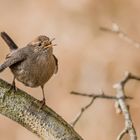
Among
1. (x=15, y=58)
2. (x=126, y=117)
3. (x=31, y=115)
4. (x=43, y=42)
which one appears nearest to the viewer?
(x=31, y=115)

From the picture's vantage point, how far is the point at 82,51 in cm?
747

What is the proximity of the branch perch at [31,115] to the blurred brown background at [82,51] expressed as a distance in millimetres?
Result: 3977

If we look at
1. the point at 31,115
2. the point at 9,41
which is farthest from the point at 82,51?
the point at 31,115

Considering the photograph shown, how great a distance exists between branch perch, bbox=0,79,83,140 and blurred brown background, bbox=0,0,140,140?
398cm

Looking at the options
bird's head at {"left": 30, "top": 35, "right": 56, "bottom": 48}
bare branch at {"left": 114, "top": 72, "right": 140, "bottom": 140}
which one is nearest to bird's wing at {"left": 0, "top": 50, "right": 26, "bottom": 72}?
bird's head at {"left": 30, "top": 35, "right": 56, "bottom": 48}

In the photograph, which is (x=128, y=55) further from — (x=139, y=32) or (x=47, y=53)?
(x=47, y=53)

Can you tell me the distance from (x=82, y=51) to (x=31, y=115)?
5.01 metres

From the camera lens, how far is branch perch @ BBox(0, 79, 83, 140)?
243 centimetres

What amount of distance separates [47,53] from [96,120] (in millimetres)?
3873

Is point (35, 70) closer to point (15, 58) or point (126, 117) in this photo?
point (15, 58)

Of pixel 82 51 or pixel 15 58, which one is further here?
pixel 82 51

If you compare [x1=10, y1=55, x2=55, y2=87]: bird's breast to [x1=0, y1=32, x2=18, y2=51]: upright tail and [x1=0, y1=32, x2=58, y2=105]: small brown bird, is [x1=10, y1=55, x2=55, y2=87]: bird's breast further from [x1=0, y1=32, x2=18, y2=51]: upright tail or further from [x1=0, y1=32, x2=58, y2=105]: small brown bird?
[x1=0, y1=32, x2=18, y2=51]: upright tail

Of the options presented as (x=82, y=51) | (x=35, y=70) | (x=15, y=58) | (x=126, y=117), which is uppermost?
(x=15, y=58)

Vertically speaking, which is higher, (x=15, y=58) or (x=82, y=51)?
(x=15, y=58)
